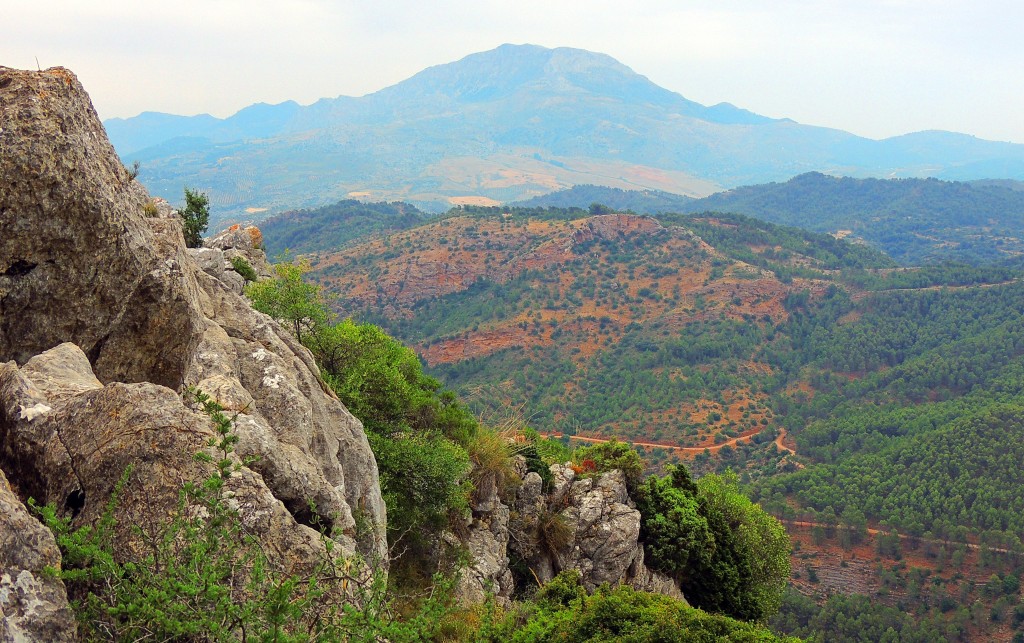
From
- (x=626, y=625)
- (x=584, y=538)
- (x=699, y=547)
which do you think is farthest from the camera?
(x=699, y=547)

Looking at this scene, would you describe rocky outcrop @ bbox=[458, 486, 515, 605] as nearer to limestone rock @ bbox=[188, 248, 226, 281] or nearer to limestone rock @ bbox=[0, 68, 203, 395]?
limestone rock @ bbox=[0, 68, 203, 395]

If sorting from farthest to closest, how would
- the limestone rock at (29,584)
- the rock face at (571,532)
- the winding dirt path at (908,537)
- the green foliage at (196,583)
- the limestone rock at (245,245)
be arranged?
1. the winding dirt path at (908,537)
2. the limestone rock at (245,245)
3. the rock face at (571,532)
4. the green foliage at (196,583)
5. the limestone rock at (29,584)

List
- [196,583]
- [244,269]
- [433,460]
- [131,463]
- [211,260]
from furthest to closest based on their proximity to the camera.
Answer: [244,269]
[211,260]
[433,460]
[131,463]
[196,583]

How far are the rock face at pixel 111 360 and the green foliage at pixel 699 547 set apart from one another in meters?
14.8

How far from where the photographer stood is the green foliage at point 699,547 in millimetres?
25078

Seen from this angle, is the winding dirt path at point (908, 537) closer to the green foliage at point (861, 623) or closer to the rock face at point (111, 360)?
the green foliage at point (861, 623)

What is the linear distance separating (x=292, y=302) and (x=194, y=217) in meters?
10.9

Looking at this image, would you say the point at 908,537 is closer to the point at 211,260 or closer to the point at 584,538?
the point at 584,538

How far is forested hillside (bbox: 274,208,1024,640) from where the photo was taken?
65.8 m

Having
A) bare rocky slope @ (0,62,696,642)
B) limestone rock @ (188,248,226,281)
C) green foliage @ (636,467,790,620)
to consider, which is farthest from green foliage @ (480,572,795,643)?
limestone rock @ (188,248,226,281)

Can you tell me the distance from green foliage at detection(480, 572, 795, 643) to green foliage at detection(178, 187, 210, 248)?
20.8 meters

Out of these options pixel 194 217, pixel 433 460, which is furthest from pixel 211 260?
pixel 433 460

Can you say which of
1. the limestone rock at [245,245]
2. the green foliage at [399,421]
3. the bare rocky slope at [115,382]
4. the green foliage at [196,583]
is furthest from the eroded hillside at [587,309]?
the green foliage at [196,583]

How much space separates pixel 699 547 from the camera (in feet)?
83.1
